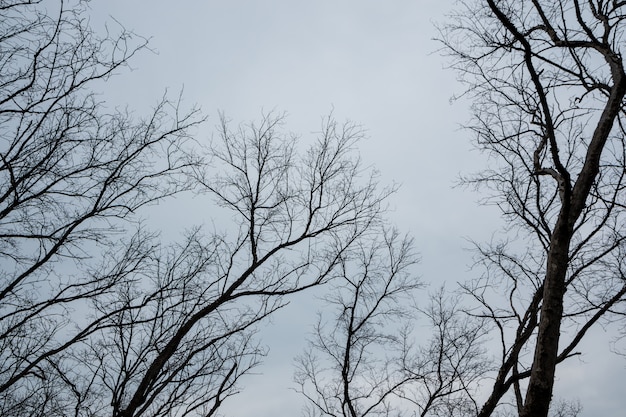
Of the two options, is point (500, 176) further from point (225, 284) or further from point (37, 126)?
point (37, 126)

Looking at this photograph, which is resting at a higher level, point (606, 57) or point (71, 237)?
point (606, 57)

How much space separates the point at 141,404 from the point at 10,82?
421 cm

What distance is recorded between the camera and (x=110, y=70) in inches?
206

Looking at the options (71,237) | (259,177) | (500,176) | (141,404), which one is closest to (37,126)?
(71,237)

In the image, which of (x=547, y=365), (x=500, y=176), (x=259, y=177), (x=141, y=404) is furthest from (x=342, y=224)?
(x=547, y=365)

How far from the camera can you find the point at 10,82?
15.0 ft

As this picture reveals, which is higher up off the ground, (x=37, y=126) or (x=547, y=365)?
(x=37, y=126)

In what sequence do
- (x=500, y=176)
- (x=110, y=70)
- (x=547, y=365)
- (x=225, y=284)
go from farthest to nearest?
(x=500, y=176) → (x=225, y=284) → (x=110, y=70) → (x=547, y=365)

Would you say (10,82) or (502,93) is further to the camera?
(502,93)

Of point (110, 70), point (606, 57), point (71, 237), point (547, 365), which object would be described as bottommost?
point (547, 365)

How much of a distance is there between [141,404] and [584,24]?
7.38 metres

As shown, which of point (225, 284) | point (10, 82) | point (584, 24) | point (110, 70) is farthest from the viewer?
point (225, 284)

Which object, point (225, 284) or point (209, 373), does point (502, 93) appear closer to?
point (225, 284)

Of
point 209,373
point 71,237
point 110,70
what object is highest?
point 110,70
